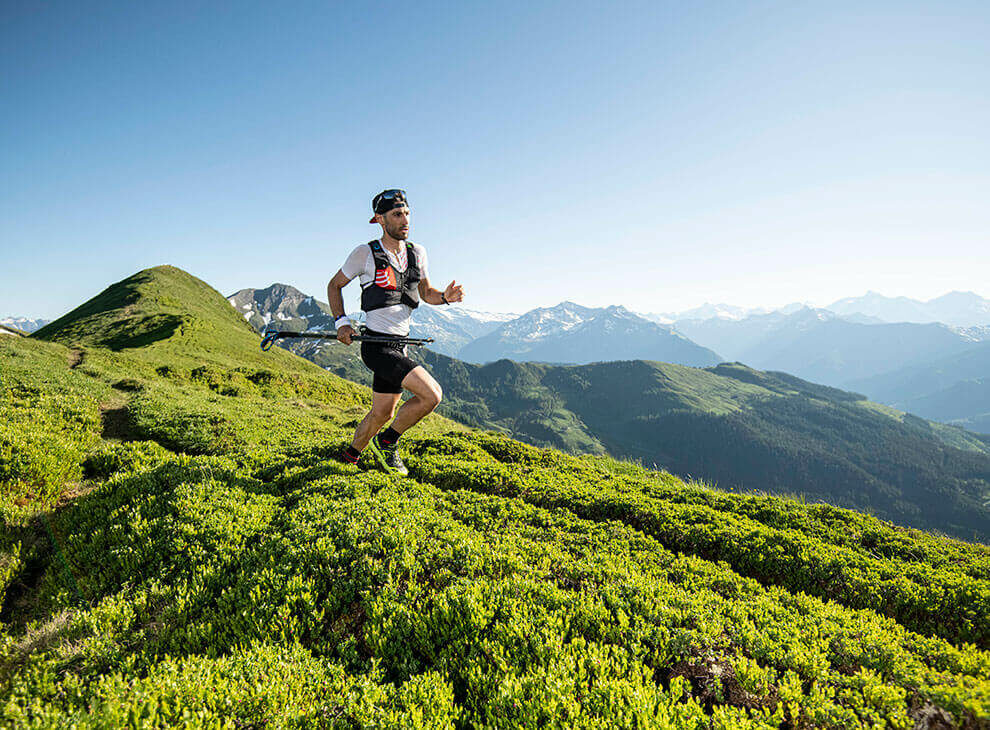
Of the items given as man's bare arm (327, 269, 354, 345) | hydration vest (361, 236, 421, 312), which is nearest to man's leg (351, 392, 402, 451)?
man's bare arm (327, 269, 354, 345)

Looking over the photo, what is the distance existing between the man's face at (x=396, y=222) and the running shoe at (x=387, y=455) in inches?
189

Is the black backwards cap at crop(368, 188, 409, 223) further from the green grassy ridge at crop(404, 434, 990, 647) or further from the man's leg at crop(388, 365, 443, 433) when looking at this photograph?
the green grassy ridge at crop(404, 434, 990, 647)

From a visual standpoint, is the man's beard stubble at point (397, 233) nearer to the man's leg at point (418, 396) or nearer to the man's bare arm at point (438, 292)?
the man's bare arm at point (438, 292)

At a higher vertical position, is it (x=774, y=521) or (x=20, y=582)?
(x=20, y=582)

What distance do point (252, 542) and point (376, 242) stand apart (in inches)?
231

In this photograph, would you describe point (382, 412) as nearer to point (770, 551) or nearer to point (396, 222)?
point (396, 222)

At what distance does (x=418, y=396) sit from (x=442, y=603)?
4333mm

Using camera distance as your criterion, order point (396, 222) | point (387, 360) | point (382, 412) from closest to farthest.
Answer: point (396, 222)
point (387, 360)
point (382, 412)

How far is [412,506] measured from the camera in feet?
27.5

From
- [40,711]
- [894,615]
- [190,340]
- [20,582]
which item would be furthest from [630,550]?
[190,340]

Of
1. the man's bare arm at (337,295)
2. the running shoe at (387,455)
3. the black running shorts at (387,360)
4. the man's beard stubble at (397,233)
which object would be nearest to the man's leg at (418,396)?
the black running shorts at (387,360)

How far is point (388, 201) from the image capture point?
816cm

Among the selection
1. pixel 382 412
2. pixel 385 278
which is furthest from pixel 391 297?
pixel 382 412

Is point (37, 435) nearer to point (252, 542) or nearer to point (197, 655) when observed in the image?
point (252, 542)
